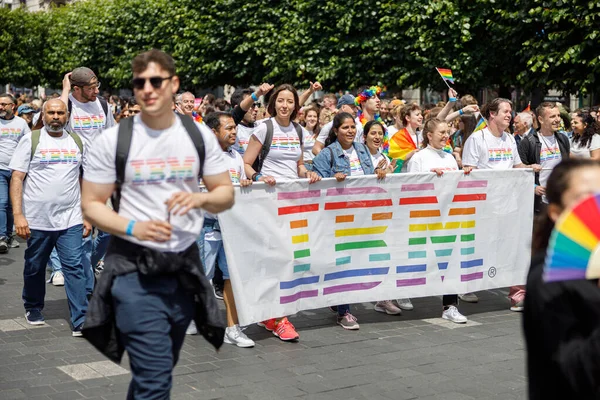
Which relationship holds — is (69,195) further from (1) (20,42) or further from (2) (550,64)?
(1) (20,42)

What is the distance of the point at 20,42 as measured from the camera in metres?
44.6

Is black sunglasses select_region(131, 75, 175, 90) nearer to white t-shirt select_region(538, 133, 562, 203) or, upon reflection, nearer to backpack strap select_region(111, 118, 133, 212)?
backpack strap select_region(111, 118, 133, 212)

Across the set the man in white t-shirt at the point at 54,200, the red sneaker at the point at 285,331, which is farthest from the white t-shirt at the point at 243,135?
the red sneaker at the point at 285,331

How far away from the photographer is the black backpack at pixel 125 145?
394 centimetres

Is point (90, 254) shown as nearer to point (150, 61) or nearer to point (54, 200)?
point (54, 200)

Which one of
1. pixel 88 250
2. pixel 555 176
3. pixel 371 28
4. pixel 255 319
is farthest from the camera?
pixel 371 28

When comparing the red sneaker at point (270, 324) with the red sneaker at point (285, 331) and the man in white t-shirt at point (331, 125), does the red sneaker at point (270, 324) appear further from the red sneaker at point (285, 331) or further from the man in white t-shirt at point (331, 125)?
the man in white t-shirt at point (331, 125)

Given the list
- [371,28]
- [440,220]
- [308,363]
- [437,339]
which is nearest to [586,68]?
[371,28]

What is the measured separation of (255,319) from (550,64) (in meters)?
13.4

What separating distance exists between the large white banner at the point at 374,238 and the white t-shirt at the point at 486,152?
8.5 inches

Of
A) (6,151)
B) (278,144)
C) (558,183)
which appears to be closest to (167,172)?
(558,183)

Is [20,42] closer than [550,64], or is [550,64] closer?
[550,64]

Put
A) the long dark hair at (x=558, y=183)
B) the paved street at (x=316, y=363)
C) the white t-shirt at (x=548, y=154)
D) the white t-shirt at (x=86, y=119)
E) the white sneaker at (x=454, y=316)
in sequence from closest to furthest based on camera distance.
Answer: the long dark hair at (x=558, y=183), the paved street at (x=316, y=363), the white sneaker at (x=454, y=316), the white t-shirt at (x=86, y=119), the white t-shirt at (x=548, y=154)

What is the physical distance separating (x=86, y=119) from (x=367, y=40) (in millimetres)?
15169
